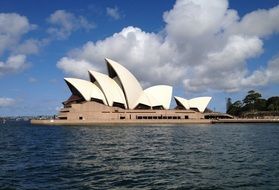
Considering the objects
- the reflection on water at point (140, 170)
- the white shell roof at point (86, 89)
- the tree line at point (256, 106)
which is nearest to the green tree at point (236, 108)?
the tree line at point (256, 106)

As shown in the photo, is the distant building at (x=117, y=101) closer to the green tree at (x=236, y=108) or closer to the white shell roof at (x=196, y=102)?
the white shell roof at (x=196, y=102)

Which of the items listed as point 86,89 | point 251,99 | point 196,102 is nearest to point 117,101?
point 86,89

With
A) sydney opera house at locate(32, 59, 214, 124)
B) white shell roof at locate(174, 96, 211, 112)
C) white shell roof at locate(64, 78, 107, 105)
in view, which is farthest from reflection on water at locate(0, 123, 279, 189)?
white shell roof at locate(174, 96, 211, 112)

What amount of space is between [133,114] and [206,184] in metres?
87.2

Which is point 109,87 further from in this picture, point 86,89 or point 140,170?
point 140,170

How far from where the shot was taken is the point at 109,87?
9462 cm

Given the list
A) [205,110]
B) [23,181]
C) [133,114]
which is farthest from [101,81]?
[23,181]

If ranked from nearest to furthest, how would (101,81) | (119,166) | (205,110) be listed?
(119,166), (101,81), (205,110)

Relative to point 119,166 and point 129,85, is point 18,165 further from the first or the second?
point 129,85

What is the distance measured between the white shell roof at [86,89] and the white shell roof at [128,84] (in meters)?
5.05

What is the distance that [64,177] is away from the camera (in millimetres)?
16391

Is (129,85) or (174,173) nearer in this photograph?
(174,173)

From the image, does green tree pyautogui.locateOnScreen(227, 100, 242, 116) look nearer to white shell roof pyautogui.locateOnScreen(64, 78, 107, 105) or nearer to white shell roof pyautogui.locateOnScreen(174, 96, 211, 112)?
white shell roof pyautogui.locateOnScreen(174, 96, 211, 112)

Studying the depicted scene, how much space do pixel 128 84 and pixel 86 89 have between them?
992cm
